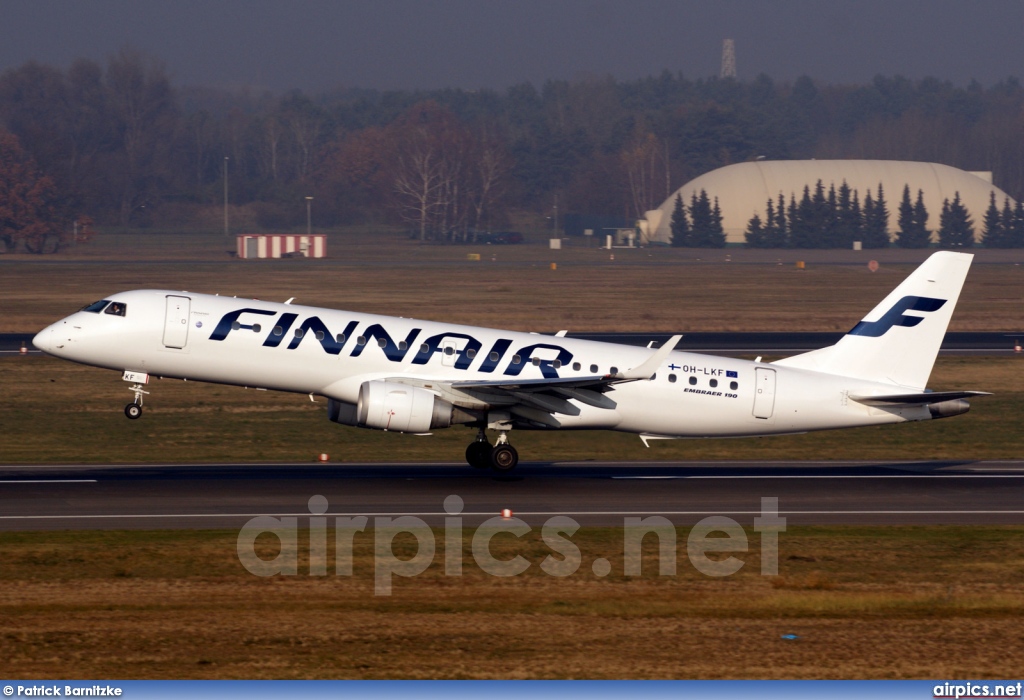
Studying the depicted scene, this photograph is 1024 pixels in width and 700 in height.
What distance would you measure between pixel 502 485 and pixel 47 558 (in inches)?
471

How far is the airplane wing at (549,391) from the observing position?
31.0 m

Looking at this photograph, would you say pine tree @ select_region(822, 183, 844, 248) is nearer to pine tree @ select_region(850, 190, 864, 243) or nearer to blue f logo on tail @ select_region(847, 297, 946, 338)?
pine tree @ select_region(850, 190, 864, 243)

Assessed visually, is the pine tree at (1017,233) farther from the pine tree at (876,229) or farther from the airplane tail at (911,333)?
the airplane tail at (911,333)

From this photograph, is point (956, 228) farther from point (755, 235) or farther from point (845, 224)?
point (755, 235)

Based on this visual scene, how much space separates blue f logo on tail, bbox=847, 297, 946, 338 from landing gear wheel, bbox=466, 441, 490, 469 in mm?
10714

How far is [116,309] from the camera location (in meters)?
32.8

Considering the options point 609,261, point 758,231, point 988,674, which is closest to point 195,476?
point 988,674

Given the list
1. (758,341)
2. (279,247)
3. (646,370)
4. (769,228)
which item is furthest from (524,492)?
(769,228)

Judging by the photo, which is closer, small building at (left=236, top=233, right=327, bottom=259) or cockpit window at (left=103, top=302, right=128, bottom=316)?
cockpit window at (left=103, top=302, right=128, bottom=316)

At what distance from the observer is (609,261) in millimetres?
135250

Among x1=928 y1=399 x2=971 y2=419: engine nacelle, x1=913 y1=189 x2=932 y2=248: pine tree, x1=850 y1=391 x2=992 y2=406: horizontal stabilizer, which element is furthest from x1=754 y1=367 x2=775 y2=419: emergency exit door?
x1=913 y1=189 x2=932 y2=248: pine tree

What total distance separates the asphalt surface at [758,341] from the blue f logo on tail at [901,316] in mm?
24166

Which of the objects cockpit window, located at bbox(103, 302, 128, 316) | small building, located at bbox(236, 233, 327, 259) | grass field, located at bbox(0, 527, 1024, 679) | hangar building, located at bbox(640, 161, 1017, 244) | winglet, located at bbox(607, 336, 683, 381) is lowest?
grass field, located at bbox(0, 527, 1024, 679)

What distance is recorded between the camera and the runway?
1088 inches
